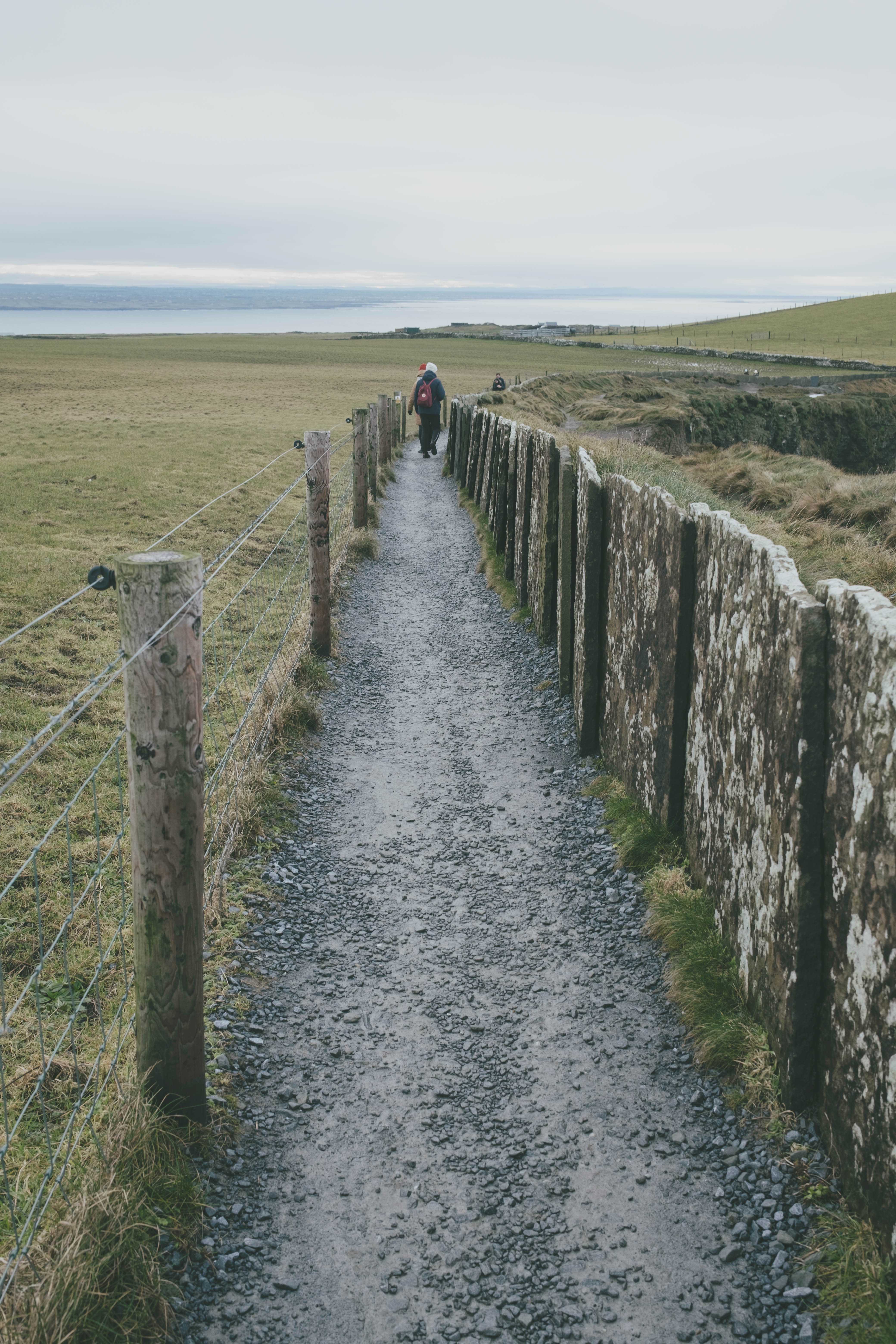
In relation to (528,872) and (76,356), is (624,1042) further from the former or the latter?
(76,356)

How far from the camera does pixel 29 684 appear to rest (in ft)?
25.1

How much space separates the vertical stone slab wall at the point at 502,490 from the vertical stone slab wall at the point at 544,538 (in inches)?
91.7

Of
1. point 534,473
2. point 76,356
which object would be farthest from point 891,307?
point 534,473

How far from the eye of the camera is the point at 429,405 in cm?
2228

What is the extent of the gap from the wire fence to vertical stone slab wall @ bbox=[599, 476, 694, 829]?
2.08 metres

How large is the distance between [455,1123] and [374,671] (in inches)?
208

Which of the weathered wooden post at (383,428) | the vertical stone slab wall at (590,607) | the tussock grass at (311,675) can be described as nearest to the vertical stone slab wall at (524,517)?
the tussock grass at (311,675)

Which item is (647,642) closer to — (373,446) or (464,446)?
(373,446)

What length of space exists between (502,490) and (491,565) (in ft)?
3.42

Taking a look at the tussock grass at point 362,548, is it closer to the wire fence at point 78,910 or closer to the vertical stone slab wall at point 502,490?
the vertical stone slab wall at point 502,490

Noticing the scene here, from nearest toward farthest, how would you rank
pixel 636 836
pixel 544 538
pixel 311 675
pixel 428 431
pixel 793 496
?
pixel 636 836, pixel 311 675, pixel 544 538, pixel 793 496, pixel 428 431

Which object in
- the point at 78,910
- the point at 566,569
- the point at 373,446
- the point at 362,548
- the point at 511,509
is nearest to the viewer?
the point at 78,910

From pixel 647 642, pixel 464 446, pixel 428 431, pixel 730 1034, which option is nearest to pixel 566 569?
pixel 647 642

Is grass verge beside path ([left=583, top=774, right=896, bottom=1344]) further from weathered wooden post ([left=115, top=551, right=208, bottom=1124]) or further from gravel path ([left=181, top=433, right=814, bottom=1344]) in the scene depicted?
weathered wooden post ([left=115, top=551, right=208, bottom=1124])
